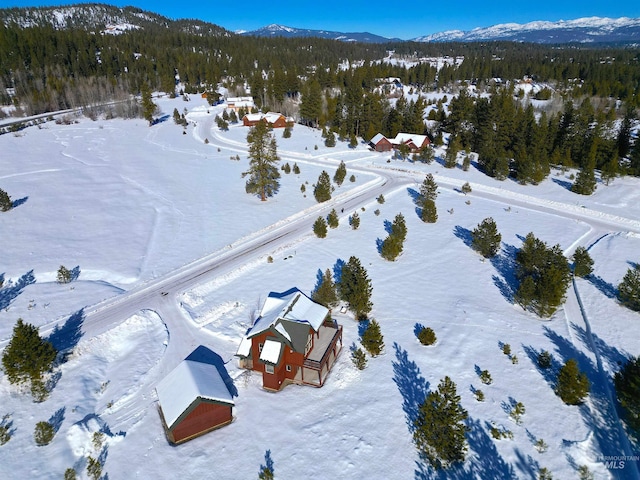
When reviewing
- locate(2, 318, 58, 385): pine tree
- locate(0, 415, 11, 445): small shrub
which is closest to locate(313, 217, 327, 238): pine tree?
locate(2, 318, 58, 385): pine tree

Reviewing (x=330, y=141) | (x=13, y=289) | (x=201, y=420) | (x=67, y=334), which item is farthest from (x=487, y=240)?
(x=330, y=141)

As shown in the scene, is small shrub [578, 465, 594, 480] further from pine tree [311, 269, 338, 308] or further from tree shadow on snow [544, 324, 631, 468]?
pine tree [311, 269, 338, 308]

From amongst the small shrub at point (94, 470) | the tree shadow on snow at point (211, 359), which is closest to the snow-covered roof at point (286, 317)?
the tree shadow on snow at point (211, 359)

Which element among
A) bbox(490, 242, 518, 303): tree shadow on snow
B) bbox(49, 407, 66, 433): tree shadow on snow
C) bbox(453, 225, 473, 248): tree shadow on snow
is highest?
bbox(49, 407, 66, 433): tree shadow on snow

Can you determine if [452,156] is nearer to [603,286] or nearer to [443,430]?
[603,286]

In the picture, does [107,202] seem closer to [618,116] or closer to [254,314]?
[254,314]

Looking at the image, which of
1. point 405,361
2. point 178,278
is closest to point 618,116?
point 405,361
